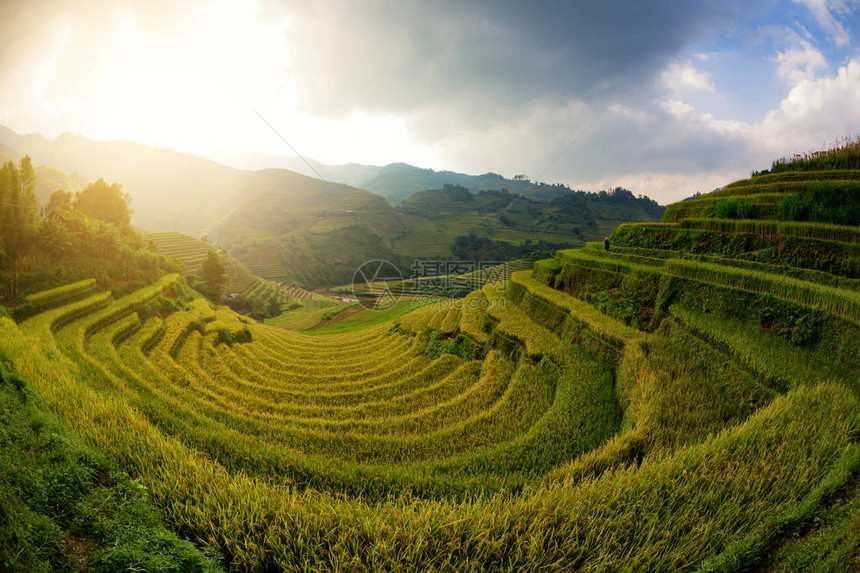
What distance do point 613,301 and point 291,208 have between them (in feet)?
587

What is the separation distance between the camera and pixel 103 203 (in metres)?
20.9

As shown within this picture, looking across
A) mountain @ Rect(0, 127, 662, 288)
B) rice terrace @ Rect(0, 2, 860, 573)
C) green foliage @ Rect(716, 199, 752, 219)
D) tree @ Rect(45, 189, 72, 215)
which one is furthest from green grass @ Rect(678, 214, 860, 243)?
mountain @ Rect(0, 127, 662, 288)

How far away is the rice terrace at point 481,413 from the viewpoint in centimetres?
289

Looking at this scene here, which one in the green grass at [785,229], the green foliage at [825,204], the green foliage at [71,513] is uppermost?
the green foliage at [825,204]

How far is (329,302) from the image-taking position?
199 feet

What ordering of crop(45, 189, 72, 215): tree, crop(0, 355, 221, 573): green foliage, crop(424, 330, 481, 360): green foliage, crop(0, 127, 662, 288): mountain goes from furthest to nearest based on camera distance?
1. crop(0, 127, 662, 288): mountain
2. crop(45, 189, 72, 215): tree
3. crop(424, 330, 481, 360): green foliage
4. crop(0, 355, 221, 573): green foliage

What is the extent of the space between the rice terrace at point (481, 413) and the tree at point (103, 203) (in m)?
7.92

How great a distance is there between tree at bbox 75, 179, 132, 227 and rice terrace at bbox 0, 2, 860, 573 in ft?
26.0

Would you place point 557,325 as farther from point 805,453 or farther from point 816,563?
point 816,563

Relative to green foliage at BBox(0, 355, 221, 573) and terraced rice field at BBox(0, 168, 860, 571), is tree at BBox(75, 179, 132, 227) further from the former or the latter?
green foliage at BBox(0, 355, 221, 573)

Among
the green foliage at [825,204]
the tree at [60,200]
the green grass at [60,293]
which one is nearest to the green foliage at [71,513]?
the green grass at [60,293]

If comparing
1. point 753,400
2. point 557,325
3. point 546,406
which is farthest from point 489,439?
point 557,325

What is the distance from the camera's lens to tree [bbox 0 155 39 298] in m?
9.26

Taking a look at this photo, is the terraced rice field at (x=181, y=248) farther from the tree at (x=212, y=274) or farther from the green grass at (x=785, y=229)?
the green grass at (x=785, y=229)
